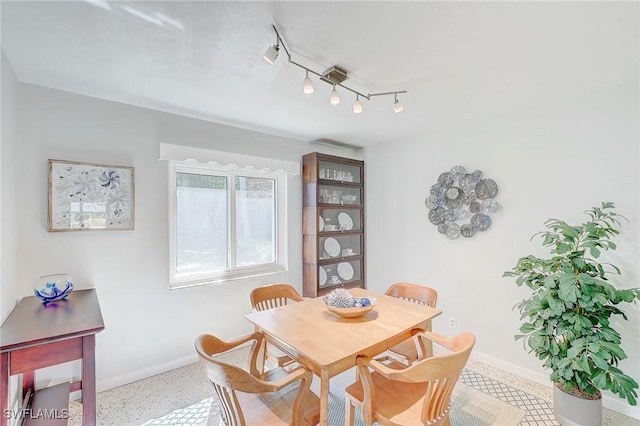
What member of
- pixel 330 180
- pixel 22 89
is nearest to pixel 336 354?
pixel 330 180

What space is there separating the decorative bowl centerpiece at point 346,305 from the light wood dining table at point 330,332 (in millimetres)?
55

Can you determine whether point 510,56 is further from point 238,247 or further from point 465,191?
point 238,247

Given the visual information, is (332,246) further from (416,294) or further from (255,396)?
(255,396)

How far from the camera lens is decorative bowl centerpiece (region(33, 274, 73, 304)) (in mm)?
1879

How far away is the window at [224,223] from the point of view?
2797 mm

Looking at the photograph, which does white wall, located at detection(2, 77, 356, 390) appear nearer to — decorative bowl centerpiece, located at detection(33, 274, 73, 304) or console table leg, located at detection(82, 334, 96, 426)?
decorative bowl centerpiece, located at detection(33, 274, 73, 304)

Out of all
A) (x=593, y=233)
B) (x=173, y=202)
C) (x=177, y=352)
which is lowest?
(x=177, y=352)

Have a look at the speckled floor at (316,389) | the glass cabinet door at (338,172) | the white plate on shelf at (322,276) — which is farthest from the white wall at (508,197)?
the white plate on shelf at (322,276)

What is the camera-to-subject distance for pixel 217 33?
148 centimetres

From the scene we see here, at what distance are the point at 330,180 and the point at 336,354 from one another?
97.2 inches

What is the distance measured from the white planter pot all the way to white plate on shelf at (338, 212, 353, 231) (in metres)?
2.53

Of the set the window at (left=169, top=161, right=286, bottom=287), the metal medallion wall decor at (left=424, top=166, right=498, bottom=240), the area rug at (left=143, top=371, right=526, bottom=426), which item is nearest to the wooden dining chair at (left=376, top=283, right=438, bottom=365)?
the area rug at (left=143, top=371, right=526, bottom=426)

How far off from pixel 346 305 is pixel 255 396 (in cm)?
73

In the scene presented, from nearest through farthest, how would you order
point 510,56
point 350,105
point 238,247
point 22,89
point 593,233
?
point 510,56
point 593,233
point 22,89
point 350,105
point 238,247
